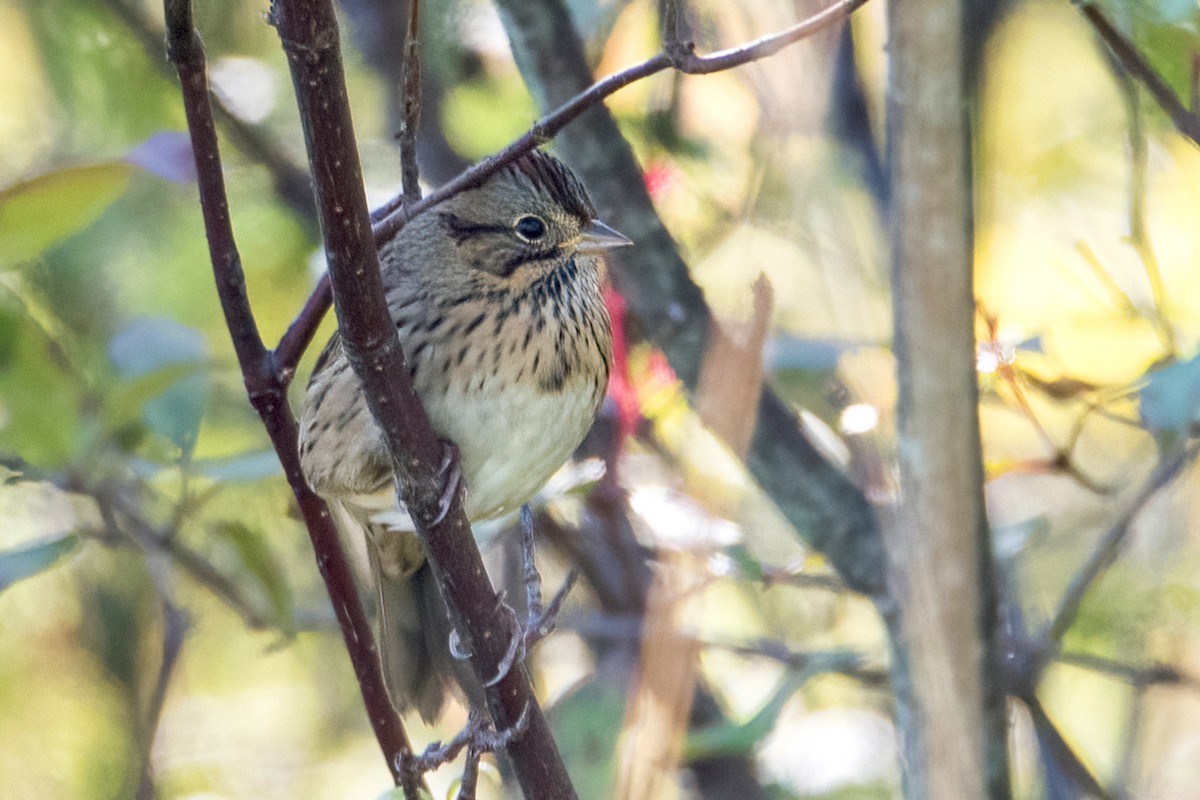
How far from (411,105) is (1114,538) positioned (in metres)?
1.17

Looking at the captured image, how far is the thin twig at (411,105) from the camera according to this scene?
1448 millimetres

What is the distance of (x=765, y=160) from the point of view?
2361 millimetres

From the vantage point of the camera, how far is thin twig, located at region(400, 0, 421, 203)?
1448mm

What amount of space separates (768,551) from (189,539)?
1.34 meters

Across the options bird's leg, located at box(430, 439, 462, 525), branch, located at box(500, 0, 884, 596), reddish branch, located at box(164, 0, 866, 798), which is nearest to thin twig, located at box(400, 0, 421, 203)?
reddish branch, located at box(164, 0, 866, 798)

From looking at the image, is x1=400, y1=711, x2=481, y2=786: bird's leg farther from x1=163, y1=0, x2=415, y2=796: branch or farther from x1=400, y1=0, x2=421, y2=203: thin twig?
x1=400, y1=0, x2=421, y2=203: thin twig

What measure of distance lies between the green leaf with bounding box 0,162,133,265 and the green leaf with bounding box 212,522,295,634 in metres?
0.49

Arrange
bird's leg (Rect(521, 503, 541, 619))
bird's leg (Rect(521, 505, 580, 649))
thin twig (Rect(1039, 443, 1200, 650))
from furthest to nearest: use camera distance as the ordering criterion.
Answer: thin twig (Rect(1039, 443, 1200, 650)), bird's leg (Rect(521, 503, 541, 619)), bird's leg (Rect(521, 505, 580, 649))

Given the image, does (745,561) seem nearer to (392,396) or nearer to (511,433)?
(511,433)

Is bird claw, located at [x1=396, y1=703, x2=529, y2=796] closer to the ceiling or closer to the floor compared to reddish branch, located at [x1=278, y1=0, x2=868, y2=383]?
closer to the floor

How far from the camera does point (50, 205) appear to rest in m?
1.91

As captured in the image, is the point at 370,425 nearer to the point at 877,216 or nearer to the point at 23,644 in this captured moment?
the point at 877,216

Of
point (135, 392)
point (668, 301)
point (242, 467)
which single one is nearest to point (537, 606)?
point (242, 467)

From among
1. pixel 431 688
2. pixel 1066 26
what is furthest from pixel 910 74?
pixel 1066 26
